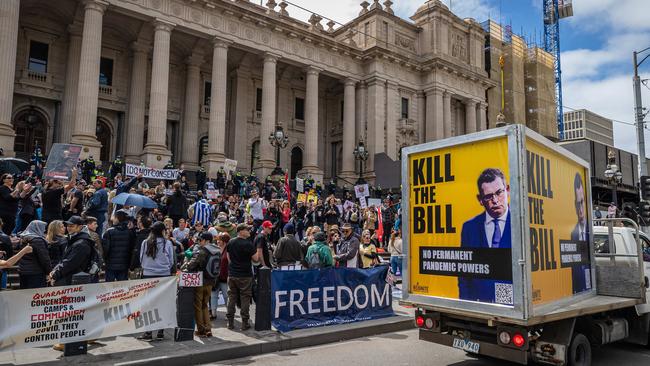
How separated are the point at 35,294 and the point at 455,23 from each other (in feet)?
145

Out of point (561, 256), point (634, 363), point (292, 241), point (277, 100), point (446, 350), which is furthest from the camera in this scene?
point (277, 100)

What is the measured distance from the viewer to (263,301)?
8.65 metres

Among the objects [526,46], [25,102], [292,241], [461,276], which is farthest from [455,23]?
[461,276]

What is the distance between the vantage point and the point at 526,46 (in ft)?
185

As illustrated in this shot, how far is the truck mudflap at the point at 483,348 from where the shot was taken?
214 inches

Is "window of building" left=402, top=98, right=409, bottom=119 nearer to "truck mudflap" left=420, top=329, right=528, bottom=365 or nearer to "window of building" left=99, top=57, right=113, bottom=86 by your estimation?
"window of building" left=99, top=57, right=113, bottom=86

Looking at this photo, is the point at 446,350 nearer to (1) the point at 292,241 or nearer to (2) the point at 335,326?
(2) the point at 335,326

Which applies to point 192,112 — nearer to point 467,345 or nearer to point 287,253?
point 287,253

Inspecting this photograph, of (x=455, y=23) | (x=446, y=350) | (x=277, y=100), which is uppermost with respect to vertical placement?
(x=455, y=23)

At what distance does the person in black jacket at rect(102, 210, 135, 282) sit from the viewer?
Answer: 8.34m

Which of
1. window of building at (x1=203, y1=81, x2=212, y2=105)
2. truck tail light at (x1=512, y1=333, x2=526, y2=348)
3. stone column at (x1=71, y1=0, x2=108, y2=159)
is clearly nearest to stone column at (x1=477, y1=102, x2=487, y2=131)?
window of building at (x1=203, y1=81, x2=212, y2=105)

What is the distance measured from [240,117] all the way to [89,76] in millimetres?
12597

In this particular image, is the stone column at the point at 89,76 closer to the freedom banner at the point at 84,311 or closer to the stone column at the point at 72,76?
the stone column at the point at 72,76

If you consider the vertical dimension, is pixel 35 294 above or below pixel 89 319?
above
